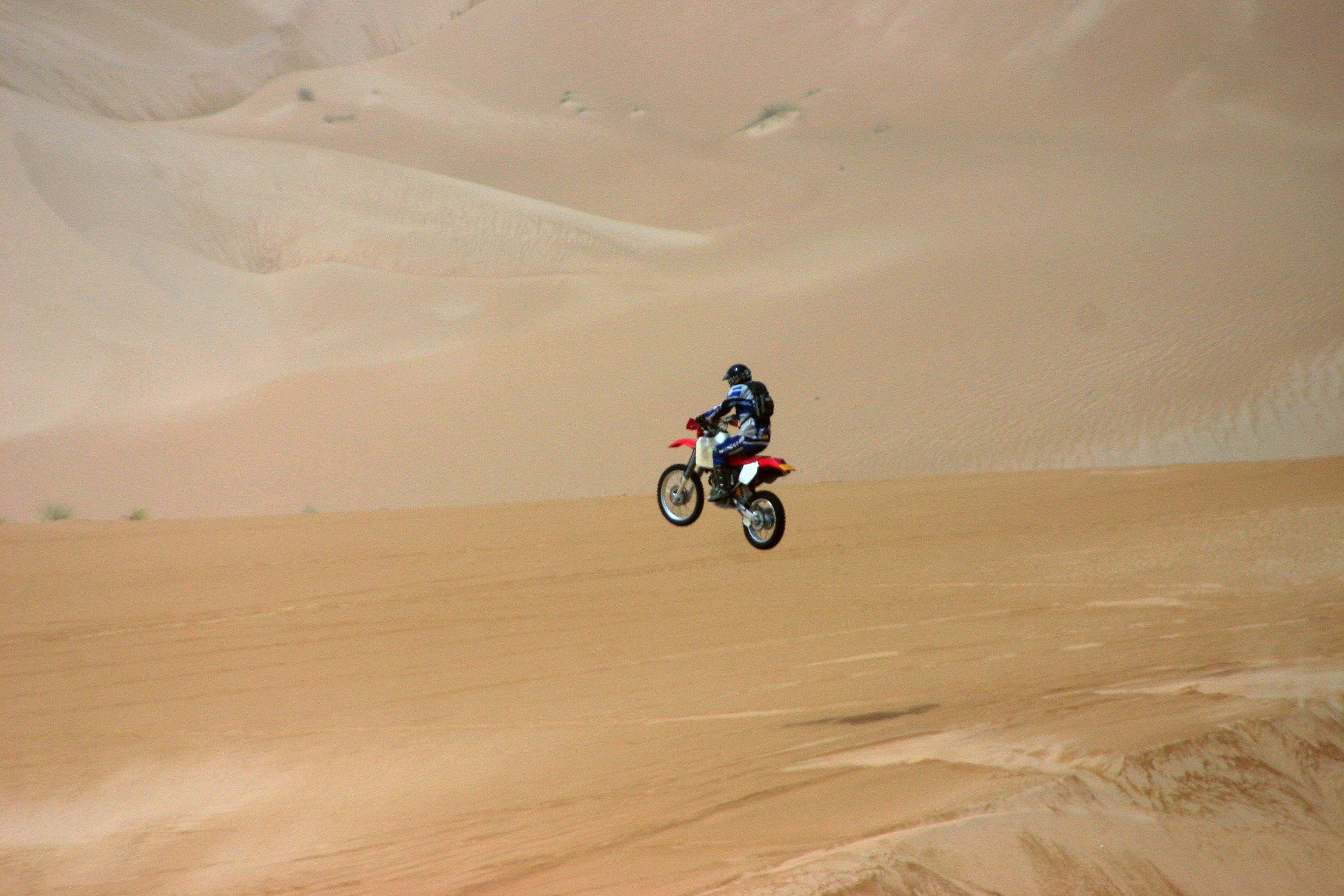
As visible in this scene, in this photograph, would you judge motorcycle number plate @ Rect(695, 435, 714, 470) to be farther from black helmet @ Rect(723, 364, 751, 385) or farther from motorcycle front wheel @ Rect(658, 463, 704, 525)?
black helmet @ Rect(723, 364, 751, 385)

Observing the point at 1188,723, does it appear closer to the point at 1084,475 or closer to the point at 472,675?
the point at 472,675

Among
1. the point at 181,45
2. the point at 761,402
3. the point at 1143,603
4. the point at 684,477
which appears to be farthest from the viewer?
the point at 181,45

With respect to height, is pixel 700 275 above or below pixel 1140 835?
above

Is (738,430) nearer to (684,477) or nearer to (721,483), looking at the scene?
(721,483)

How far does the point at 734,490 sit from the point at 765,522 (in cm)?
45

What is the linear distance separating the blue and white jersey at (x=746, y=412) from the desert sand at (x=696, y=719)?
93cm

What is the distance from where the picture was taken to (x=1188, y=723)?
3529 millimetres

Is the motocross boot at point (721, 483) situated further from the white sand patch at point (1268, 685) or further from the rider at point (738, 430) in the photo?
the white sand patch at point (1268, 685)

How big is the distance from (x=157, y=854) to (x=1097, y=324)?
58.9 feet

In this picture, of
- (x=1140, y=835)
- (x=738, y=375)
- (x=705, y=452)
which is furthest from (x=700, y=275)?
(x=1140, y=835)

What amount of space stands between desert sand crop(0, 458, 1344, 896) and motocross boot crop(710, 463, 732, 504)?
616mm

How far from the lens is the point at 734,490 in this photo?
9.10m

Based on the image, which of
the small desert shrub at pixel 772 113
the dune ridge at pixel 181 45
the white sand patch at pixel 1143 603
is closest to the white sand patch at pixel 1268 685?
the white sand patch at pixel 1143 603

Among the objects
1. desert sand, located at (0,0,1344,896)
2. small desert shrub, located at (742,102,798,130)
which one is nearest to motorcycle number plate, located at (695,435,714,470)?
desert sand, located at (0,0,1344,896)
